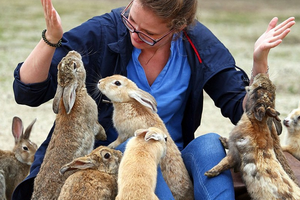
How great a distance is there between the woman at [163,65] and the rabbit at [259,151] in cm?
13

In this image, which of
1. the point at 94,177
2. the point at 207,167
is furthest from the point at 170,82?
the point at 94,177

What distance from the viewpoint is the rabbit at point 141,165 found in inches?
129

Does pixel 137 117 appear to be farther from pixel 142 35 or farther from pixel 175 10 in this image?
pixel 175 10

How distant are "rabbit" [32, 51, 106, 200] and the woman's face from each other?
46 centimetres

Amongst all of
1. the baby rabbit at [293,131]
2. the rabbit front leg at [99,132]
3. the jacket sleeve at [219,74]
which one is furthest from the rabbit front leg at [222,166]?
the baby rabbit at [293,131]

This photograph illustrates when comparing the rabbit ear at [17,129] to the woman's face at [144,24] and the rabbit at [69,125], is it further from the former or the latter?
the woman's face at [144,24]

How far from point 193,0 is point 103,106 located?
1147 millimetres

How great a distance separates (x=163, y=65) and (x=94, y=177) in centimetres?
119

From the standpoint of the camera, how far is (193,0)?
159 inches

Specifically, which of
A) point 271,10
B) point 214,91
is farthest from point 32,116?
point 271,10

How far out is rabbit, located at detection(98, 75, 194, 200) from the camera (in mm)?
3877

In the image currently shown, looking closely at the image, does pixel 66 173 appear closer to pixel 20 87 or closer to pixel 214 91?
pixel 20 87

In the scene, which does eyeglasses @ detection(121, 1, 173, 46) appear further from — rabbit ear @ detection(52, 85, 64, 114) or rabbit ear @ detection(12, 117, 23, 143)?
rabbit ear @ detection(12, 117, 23, 143)

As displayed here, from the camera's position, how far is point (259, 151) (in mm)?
3676
